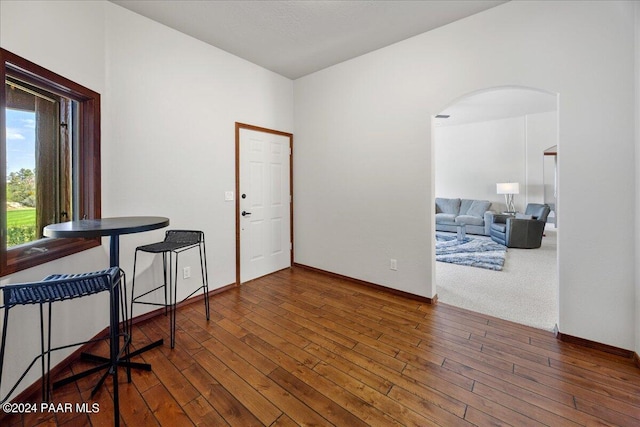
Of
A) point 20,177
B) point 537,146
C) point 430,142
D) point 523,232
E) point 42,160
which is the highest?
point 537,146

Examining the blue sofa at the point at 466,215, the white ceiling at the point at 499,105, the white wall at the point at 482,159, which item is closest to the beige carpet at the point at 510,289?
the blue sofa at the point at 466,215

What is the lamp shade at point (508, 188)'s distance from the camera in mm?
6578

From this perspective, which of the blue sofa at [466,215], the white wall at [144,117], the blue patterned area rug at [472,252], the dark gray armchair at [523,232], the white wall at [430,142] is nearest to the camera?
the white wall at [144,117]

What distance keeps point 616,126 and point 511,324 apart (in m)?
1.81

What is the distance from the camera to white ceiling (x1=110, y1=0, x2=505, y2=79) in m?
2.48

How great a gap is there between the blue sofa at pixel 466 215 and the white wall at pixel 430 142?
378cm

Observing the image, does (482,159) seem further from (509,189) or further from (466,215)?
(466,215)

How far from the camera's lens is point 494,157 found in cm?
740

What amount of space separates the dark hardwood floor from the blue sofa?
4.49 m

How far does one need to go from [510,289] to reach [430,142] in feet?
6.96

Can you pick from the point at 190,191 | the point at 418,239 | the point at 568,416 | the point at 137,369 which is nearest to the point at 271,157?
the point at 190,191

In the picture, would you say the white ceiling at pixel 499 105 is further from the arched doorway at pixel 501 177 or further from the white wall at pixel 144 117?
the white wall at pixel 144 117

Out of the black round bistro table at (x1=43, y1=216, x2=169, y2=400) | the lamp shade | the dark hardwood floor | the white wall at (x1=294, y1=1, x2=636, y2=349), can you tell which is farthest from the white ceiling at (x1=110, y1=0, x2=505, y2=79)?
the lamp shade

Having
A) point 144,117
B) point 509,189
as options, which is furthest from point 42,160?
point 509,189
